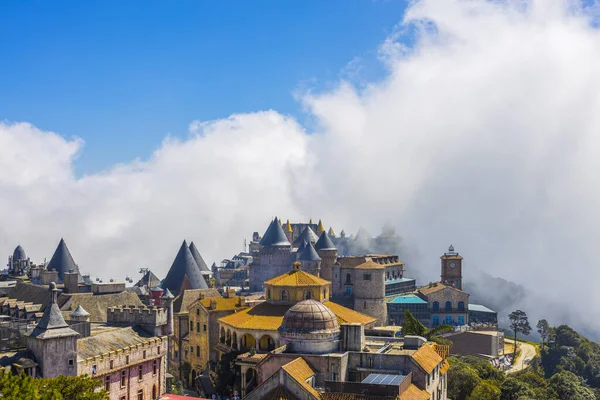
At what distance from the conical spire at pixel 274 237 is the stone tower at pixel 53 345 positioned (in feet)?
243

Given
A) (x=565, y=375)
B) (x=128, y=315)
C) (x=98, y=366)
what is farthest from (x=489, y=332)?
(x=98, y=366)

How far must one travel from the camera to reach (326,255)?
345ft

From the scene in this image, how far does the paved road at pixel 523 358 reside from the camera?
8744 centimetres

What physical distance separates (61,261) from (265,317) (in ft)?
126

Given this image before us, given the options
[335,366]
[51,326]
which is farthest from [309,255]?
[51,326]

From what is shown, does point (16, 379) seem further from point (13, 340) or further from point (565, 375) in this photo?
point (565, 375)

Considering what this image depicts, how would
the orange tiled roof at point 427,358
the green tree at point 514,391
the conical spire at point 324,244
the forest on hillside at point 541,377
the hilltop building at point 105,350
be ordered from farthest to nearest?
the conical spire at point 324,244
the forest on hillside at point 541,377
the green tree at point 514,391
the orange tiled roof at point 427,358
the hilltop building at point 105,350

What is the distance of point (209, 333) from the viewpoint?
66.4 metres

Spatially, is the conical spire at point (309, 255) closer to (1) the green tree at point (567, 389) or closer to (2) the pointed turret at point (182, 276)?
(2) the pointed turret at point (182, 276)

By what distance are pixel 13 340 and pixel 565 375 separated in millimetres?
54311

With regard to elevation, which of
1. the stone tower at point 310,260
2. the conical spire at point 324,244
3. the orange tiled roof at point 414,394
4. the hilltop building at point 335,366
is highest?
the conical spire at point 324,244

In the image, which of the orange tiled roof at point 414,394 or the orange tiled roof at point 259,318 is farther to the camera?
the orange tiled roof at point 259,318

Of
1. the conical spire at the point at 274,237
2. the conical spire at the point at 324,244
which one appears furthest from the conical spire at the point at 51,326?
the conical spire at the point at 274,237

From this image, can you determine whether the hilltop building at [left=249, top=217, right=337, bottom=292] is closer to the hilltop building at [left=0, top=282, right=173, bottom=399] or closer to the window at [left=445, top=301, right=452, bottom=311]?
the window at [left=445, top=301, right=452, bottom=311]
